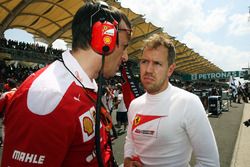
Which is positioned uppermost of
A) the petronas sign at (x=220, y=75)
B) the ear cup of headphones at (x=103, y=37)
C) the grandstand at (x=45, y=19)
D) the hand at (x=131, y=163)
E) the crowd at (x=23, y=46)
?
the grandstand at (x=45, y=19)

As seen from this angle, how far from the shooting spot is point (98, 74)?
1.81m

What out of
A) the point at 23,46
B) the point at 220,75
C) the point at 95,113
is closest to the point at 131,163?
the point at 95,113

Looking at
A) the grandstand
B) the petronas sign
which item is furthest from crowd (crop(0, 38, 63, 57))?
the petronas sign

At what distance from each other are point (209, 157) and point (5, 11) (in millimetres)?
29226

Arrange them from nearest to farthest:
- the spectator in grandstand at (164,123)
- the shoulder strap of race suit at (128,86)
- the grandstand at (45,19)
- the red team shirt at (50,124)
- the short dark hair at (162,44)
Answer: the red team shirt at (50,124) < the spectator in grandstand at (164,123) < the short dark hair at (162,44) < the shoulder strap of race suit at (128,86) < the grandstand at (45,19)

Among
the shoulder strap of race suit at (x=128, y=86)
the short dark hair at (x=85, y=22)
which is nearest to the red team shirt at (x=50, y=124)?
the short dark hair at (x=85, y=22)

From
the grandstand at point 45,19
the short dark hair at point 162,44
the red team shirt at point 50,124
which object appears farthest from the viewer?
the grandstand at point 45,19

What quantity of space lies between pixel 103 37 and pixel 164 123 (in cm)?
101

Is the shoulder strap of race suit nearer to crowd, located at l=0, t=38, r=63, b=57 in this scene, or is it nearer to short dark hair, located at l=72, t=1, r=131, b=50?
short dark hair, located at l=72, t=1, r=131, b=50

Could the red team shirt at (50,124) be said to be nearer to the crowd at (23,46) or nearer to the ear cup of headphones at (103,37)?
the ear cup of headphones at (103,37)

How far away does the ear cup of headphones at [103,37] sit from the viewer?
1688mm

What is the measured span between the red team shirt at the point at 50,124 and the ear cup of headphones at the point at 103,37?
0.25 m

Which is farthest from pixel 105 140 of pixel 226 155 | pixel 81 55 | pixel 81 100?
pixel 226 155

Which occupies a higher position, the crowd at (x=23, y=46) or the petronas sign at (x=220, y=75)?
the crowd at (x=23, y=46)
